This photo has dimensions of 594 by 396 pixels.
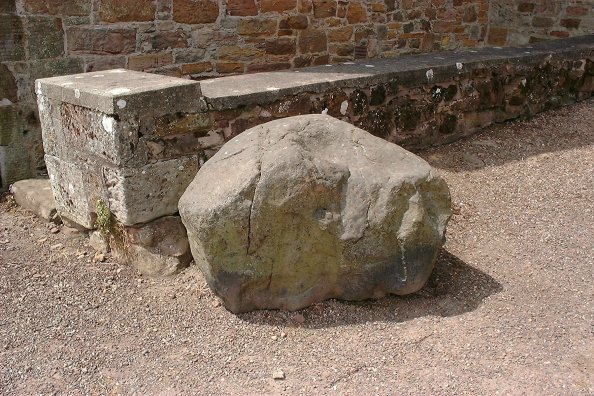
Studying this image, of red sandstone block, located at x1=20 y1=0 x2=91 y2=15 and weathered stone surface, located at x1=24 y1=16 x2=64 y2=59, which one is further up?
red sandstone block, located at x1=20 y1=0 x2=91 y2=15

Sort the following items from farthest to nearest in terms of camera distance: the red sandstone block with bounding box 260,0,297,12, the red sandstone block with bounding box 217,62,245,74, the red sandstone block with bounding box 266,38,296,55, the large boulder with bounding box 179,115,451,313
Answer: the red sandstone block with bounding box 266,38,296,55
the red sandstone block with bounding box 260,0,297,12
the red sandstone block with bounding box 217,62,245,74
the large boulder with bounding box 179,115,451,313

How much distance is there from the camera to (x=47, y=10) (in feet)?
15.3

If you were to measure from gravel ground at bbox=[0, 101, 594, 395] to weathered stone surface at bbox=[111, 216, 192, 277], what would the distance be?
9 centimetres

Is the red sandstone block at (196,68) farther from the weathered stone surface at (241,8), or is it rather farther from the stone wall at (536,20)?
the stone wall at (536,20)

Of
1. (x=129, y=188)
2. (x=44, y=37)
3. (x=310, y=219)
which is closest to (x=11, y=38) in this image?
(x=44, y=37)

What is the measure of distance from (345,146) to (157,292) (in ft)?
4.18

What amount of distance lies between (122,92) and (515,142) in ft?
10.7

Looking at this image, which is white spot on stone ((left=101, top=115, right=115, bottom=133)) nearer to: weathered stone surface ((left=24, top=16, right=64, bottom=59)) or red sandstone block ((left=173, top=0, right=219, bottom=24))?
weathered stone surface ((left=24, top=16, right=64, bottom=59))

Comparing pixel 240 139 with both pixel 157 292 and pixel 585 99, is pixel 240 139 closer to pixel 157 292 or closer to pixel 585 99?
pixel 157 292

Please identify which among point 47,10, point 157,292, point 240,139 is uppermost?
point 47,10

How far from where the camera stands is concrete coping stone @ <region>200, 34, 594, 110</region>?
12.8 feet

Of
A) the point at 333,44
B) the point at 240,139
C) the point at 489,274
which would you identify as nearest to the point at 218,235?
the point at 240,139

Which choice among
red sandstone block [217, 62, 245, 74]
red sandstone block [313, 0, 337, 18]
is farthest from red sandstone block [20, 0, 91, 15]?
red sandstone block [313, 0, 337, 18]

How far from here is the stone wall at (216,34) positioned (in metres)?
4.66
